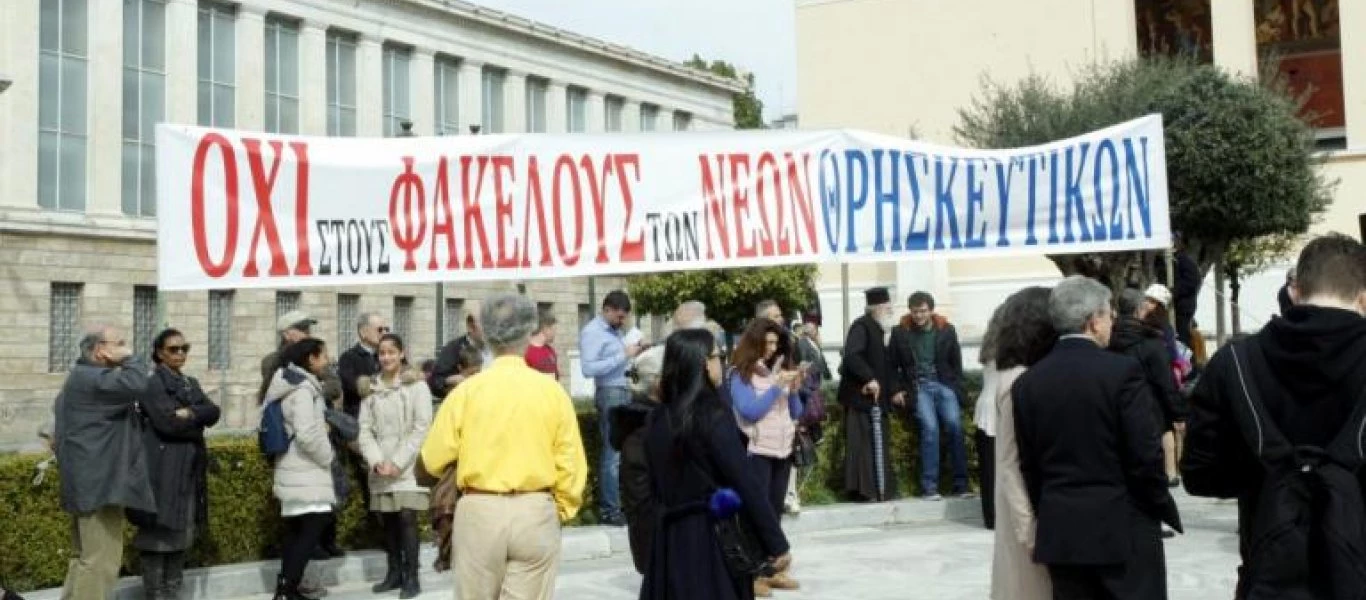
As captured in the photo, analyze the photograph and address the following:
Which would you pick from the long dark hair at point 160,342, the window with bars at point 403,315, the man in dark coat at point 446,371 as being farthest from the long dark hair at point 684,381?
the window with bars at point 403,315

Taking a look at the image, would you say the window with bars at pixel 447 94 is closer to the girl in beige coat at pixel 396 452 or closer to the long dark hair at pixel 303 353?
the girl in beige coat at pixel 396 452

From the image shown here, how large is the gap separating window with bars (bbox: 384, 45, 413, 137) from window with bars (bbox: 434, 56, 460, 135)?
131 cm

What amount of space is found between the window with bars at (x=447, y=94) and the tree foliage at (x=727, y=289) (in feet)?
32.0

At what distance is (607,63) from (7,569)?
5108cm


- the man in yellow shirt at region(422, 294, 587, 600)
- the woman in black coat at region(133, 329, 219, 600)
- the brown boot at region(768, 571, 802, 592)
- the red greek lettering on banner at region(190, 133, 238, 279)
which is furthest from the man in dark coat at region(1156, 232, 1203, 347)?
the man in yellow shirt at region(422, 294, 587, 600)

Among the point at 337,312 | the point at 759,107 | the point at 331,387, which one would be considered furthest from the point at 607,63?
the point at 331,387

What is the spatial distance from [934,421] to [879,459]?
0.63 meters

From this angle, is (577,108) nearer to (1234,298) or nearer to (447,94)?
(447,94)

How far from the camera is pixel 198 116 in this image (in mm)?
45719

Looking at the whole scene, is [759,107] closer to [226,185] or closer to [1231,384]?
[226,185]

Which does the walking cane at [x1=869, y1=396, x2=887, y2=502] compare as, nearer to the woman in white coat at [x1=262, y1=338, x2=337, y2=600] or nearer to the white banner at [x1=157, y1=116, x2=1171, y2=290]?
the white banner at [x1=157, y1=116, x2=1171, y2=290]

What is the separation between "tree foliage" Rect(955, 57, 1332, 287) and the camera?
2655 cm

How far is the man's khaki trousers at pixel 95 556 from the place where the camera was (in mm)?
8789

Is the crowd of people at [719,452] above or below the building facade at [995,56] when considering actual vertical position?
below
